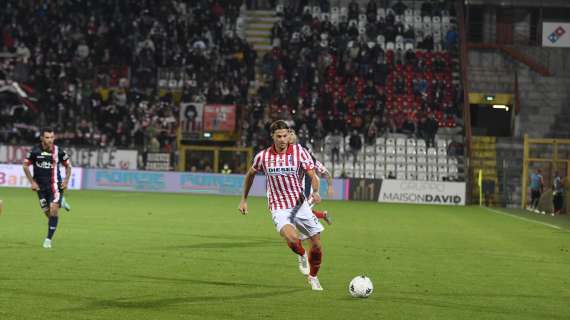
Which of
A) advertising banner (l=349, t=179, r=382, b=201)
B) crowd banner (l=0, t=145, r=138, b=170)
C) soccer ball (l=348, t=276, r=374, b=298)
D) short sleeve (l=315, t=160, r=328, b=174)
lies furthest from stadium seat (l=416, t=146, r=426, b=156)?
soccer ball (l=348, t=276, r=374, b=298)

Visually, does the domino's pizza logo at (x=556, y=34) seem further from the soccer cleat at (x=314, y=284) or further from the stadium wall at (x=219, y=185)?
the soccer cleat at (x=314, y=284)

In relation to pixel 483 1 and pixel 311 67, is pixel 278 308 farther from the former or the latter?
pixel 483 1

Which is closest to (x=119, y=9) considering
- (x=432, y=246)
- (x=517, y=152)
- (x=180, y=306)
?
(x=517, y=152)

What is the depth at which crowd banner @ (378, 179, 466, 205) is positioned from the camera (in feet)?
140

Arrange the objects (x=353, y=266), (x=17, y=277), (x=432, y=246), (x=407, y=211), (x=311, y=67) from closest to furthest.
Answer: (x=17, y=277), (x=353, y=266), (x=432, y=246), (x=407, y=211), (x=311, y=67)

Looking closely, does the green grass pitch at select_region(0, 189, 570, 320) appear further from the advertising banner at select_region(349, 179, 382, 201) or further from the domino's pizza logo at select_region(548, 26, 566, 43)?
the domino's pizza logo at select_region(548, 26, 566, 43)

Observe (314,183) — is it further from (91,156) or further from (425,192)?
(91,156)

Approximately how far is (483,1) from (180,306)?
140 ft

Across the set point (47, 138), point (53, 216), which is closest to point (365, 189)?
point (53, 216)

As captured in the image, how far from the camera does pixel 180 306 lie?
10578 millimetres

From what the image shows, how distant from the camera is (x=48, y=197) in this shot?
18125 millimetres

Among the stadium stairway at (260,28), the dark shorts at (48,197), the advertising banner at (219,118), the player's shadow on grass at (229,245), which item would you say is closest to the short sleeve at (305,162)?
the player's shadow on grass at (229,245)

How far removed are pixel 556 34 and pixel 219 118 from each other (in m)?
17.8

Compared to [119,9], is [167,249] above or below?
below
